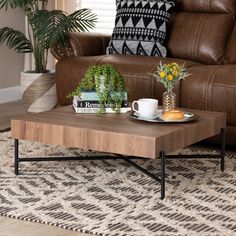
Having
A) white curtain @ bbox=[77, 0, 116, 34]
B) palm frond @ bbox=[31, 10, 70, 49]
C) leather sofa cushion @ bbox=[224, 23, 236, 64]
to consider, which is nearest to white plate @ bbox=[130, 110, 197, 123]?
leather sofa cushion @ bbox=[224, 23, 236, 64]

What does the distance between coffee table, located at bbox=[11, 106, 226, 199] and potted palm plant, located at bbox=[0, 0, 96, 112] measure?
5.23 feet

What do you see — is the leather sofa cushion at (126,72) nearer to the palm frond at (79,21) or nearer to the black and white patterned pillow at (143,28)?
the black and white patterned pillow at (143,28)

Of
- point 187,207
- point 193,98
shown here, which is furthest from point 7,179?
point 193,98

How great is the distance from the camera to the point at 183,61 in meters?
4.50

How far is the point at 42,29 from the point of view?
5082 millimetres

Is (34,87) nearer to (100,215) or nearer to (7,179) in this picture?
(7,179)

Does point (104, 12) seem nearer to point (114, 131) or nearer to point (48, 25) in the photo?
point (48, 25)

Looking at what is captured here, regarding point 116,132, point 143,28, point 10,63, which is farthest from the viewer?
point 10,63

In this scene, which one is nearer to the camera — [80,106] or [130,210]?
[130,210]

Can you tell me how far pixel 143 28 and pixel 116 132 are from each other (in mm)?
1771

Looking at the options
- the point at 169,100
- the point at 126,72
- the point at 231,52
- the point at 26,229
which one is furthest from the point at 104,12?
the point at 26,229

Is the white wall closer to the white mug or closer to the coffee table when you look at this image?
the coffee table

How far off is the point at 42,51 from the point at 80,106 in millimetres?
1857

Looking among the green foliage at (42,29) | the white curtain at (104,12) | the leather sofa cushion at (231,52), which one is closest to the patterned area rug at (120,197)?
the leather sofa cushion at (231,52)
